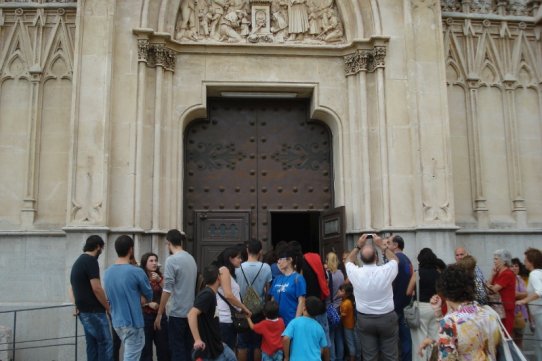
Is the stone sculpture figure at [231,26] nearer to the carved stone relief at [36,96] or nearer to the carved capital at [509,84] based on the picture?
the carved stone relief at [36,96]

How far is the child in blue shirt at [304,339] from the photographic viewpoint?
20.7 ft

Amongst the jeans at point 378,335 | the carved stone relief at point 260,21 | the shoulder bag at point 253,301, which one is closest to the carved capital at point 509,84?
the carved stone relief at point 260,21

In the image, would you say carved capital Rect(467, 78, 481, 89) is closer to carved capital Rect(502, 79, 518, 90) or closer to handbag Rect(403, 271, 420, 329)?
carved capital Rect(502, 79, 518, 90)

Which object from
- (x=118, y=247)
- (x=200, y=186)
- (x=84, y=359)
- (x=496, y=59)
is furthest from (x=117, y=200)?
(x=496, y=59)

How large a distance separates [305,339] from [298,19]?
7.78 metres

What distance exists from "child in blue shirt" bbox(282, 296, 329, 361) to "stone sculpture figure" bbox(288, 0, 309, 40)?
7.12m

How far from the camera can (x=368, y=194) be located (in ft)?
36.9

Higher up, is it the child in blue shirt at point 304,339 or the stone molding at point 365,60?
the stone molding at point 365,60

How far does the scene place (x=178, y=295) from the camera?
721 centimetres

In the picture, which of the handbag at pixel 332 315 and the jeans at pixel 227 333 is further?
the handbag at pixel 332 315

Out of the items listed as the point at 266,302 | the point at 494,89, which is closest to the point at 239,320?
the point at 266,302

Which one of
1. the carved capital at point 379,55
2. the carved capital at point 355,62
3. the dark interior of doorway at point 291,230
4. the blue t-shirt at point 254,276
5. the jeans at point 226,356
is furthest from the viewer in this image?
the dark interior of doorway at point 291,230

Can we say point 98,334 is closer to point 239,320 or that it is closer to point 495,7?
point 239,320

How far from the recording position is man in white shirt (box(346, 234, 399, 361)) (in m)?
6.75
